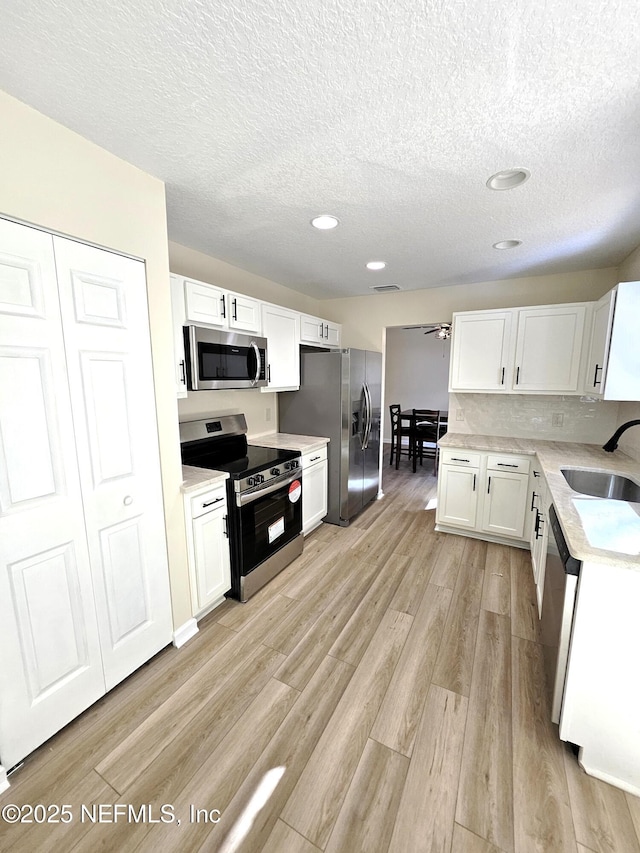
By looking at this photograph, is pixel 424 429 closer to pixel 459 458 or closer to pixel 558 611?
pixel 459 458

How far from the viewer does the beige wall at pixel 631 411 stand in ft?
8.32

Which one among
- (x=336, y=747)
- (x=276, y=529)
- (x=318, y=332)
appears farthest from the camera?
(x=318, y=332)

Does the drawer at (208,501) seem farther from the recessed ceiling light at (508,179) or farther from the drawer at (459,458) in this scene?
the recessed ceiling light at (508,179)

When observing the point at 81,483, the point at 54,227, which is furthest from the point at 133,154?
the point at 81,483

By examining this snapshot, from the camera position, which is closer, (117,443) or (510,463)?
(117,443)

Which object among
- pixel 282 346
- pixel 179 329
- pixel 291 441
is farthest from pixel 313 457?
pixel 179 329

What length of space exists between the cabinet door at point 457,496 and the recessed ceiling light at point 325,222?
232cm

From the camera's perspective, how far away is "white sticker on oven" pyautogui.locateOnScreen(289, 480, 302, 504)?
9.11 feet

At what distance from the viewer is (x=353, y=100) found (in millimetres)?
1217

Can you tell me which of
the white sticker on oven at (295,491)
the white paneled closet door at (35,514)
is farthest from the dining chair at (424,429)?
the white paneled closet door at (35,514)

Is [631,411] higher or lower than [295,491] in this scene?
higher

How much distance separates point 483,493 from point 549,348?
144cm

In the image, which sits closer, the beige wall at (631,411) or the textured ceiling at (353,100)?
the textured ceiling at (353,100)

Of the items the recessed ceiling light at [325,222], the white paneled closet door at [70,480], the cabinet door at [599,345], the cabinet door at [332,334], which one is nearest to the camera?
the white paneled closet door at [70,480]
